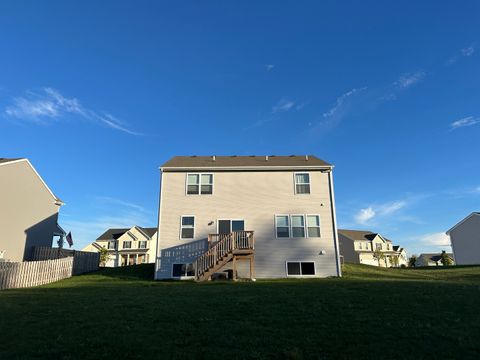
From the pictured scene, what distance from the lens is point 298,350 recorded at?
227 inches

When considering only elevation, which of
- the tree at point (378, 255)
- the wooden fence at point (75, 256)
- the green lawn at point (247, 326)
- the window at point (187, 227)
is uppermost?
the tree at point (378, 255)

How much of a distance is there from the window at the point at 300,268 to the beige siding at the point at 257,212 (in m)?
0.26

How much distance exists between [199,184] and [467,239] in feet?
101

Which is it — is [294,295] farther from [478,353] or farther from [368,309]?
[478,353]

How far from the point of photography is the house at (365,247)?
6244 centimetres

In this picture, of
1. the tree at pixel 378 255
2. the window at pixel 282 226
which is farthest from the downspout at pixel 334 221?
the tree at pixel 378 255

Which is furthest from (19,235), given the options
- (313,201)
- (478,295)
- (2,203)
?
(478,295)

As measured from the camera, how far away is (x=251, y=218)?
70.2 feet

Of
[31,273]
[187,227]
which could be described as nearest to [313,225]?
[187,227]

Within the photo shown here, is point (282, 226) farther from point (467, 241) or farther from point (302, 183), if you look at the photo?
point (467, 241)

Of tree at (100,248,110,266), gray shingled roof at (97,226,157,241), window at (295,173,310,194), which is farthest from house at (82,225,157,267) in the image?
window at (295,173,310,194)

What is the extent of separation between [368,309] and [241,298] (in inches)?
148

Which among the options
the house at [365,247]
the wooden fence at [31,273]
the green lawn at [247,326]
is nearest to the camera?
the green lawn at [247,326]

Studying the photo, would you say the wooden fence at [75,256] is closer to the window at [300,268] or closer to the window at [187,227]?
the window at [187,227]
